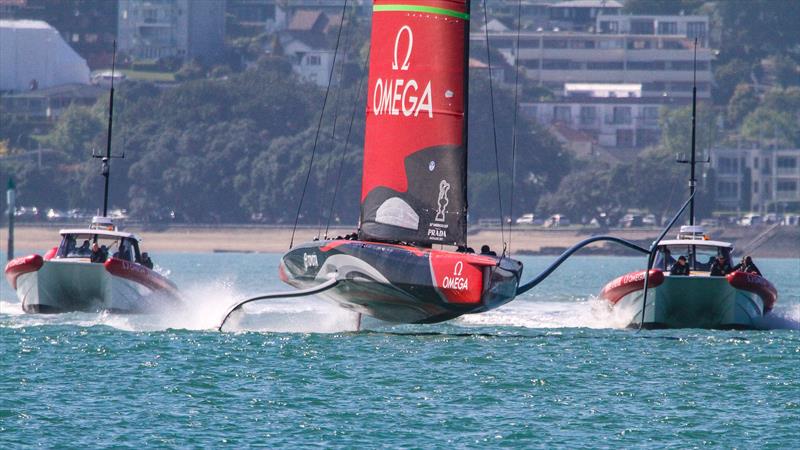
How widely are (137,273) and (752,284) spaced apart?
14.2 m

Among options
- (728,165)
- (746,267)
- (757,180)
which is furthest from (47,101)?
(746,267)

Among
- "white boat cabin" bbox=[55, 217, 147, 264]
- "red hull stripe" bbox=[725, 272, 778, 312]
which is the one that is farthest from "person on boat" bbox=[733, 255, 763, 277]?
"white boat cabin" bbox=[55, 217, 147, 264]

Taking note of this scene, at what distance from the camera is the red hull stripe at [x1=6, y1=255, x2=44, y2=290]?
44.2m

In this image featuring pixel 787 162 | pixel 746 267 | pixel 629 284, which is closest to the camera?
pixel 629 284

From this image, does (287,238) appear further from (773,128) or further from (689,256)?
(689,256)

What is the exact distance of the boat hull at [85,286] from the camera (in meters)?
44.1

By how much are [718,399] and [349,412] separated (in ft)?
21.2

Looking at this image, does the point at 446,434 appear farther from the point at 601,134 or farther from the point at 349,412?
the point at 601,134

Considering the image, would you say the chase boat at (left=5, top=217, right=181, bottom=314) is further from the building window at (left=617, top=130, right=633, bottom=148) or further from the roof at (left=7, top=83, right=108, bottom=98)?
the building window at (left=617, top=130, right=633, bottom=148)

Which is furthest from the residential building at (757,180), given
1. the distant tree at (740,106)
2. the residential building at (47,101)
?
the residential building at (47,101)

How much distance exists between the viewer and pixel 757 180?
164375 mm

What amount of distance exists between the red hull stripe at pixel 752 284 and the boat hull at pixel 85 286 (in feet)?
45.2

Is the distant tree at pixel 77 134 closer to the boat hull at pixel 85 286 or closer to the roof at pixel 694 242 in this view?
the boat hull at pixel 85 286

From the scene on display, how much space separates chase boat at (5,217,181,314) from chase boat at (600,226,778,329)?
10.9 meters
